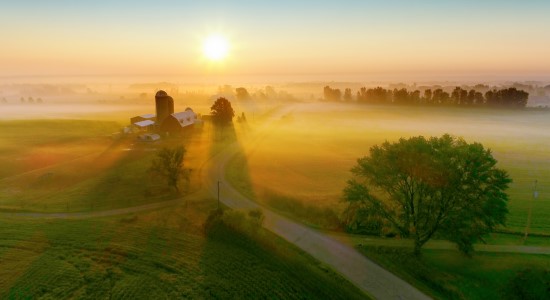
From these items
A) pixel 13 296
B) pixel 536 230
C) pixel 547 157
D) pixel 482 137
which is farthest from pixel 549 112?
pixel 13 296

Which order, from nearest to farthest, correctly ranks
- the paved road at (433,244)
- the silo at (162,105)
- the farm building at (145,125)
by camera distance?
1. the paved road at (433,244)
2. the farm building at (145,125)
3. the silo at (162,105)

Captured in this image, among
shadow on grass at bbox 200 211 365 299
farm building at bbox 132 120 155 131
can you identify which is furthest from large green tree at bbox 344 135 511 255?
farm building at bbox 132 120 155 131

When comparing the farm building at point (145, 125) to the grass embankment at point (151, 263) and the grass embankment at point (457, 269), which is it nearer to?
the grass embankment at point (151, 263)

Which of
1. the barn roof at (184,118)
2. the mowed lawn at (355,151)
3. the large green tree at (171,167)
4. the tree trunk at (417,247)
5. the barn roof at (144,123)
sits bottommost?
the tree trunk at (417,247)

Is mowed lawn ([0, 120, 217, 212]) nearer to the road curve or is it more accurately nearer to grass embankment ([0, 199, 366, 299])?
grass embankment ([0, 199, 366, 299])

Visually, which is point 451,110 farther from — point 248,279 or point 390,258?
point 248,279

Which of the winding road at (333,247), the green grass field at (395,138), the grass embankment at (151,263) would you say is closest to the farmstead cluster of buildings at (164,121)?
the green grass field at (395,138)

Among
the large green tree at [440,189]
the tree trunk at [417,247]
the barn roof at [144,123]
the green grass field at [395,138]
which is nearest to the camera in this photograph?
the large green tree at [440,189]
